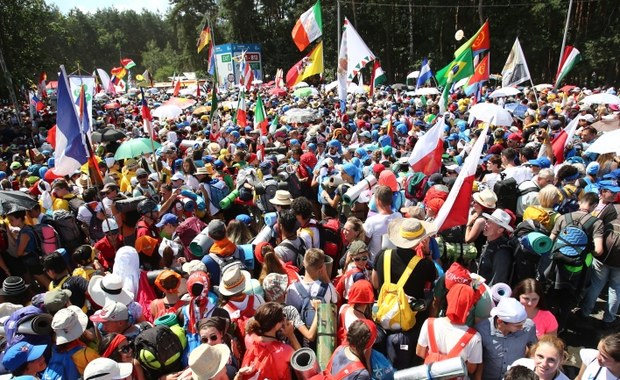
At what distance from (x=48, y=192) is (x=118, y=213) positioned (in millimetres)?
2562

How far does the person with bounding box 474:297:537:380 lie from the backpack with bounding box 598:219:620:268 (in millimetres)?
2073

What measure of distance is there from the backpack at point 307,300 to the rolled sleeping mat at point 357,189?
241 cm

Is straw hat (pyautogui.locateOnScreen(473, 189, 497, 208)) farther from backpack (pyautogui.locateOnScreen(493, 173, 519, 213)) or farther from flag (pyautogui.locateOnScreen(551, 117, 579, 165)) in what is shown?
flag (pyautogui.locateOnScreen(551, 117, 579, 165))

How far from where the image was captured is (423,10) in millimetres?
38062

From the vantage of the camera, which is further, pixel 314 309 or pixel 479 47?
pixel 479 47

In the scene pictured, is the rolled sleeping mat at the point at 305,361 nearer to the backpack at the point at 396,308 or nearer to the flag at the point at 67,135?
the backpack at the point at 396,308

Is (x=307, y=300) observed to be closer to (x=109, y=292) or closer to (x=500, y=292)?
(x=500, y=292)

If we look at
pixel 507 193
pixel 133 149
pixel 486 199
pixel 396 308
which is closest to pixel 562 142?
pixel 507 193

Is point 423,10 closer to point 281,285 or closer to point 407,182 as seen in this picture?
point 407,182

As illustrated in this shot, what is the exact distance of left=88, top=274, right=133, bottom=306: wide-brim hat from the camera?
3607 mm

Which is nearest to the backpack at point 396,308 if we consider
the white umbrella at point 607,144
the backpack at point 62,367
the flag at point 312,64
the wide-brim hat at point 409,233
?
the wide-brim hat at point 409,233

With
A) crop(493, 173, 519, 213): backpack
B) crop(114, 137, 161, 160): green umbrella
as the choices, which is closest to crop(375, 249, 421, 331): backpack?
crop(493, 173, 519, 213): backpack

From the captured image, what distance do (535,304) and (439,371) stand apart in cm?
127

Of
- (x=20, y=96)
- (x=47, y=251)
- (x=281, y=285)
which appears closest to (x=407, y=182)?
(x=281, y=285)
